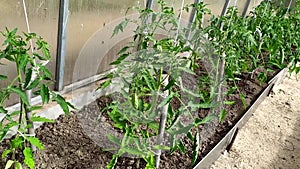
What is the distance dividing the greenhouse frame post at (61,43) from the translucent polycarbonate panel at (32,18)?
0.06 feet

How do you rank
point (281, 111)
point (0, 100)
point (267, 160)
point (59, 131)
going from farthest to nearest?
point (281, 111) < point (267, 160) < point (59, 131) < point (0, 100)

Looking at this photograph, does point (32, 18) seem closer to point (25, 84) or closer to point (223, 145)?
point (25, 84)

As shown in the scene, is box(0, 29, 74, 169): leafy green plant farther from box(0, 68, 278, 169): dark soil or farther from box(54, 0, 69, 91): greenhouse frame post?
box(54, 0, 69, 91): greenhouse frame post

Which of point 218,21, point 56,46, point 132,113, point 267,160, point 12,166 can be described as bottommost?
point 267,160

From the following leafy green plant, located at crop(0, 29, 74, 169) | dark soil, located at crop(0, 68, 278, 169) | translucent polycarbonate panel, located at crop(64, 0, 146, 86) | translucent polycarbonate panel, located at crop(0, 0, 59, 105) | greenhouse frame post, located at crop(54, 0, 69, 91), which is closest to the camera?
leafy green plant, located at crop(0, 29, 74, 169)

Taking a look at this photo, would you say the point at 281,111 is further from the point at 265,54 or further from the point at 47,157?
the point at 47,157

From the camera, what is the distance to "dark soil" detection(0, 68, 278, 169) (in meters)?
1.36

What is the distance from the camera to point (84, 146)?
146 centimetres

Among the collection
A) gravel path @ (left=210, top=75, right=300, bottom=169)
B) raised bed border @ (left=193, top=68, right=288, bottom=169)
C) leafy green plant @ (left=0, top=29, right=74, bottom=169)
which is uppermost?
leafy green plant @ (left=0, top=29, right=74, bottom=169)

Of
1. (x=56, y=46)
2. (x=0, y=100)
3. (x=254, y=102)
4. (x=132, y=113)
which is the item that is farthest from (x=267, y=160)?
(x=0, y=100)

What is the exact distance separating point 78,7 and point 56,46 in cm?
23

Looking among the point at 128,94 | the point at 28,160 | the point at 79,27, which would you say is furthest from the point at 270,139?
the point at 28,160

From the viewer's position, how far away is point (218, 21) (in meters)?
1.94

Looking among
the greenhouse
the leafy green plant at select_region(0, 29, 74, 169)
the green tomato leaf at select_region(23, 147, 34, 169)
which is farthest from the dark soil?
the green tomato leaf at select_region(23, 147, 34, 169)
